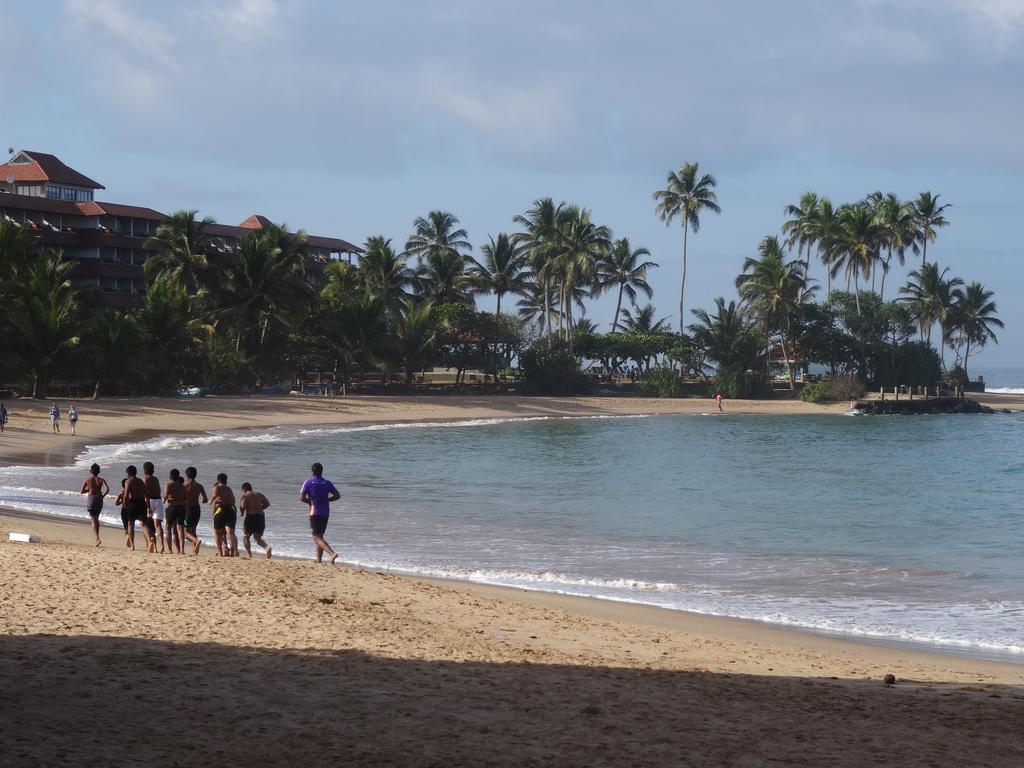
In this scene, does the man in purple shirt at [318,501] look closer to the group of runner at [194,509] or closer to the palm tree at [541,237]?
the group of runner at [194,509]

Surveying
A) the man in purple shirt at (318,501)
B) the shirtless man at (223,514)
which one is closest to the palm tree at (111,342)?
the shirtless man at (223,514)

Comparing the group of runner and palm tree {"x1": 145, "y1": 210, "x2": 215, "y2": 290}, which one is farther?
palm tree {"x1": 145, "y1": 210, "x2": 215, "y2": 290}

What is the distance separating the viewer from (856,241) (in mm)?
78125

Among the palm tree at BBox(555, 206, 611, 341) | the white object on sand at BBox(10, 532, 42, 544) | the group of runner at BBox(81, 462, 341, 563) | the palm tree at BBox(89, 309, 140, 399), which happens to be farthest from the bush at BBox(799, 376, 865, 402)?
the white object on sand at BBox(10, 532, 42, 544)

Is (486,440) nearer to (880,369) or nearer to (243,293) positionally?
(243,293)

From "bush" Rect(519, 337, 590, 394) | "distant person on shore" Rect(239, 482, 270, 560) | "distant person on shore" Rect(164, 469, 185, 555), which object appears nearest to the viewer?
"distant person on shore" Rect(164, 469, 185, 555)

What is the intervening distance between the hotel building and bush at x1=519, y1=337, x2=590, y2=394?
53.3 feet

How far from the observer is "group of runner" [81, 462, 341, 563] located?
14.4 meters

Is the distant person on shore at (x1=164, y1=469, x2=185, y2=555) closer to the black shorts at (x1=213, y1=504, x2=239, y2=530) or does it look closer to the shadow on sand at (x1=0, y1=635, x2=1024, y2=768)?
the black shorts at (x1=213, y1=504, x2=239, y2=530)

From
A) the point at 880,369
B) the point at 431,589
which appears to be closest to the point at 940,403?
the point at 880,369

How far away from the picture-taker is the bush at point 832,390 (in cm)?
7606

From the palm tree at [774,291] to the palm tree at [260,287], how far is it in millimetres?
32650

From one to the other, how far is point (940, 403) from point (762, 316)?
13.8 m

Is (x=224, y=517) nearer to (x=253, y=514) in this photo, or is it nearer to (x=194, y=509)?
(x=253, y=514)
